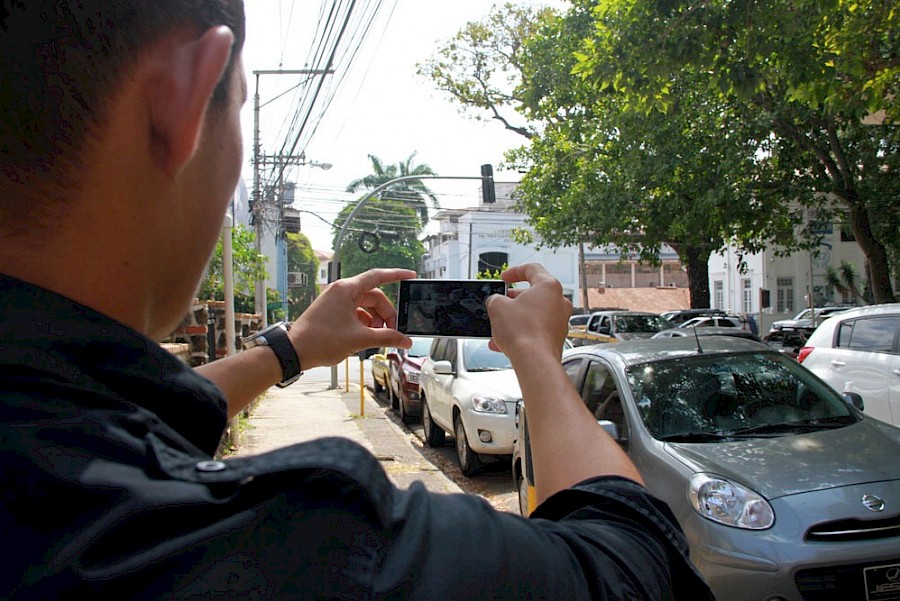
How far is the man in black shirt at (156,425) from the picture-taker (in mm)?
550

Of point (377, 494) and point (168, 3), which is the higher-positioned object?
point (168, 3)

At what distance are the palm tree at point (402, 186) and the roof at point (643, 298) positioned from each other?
45.1ft

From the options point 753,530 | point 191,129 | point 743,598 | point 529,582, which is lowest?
point 743,598

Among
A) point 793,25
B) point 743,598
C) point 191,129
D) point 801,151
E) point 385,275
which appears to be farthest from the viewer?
point 801,151

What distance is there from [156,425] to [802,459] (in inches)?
163

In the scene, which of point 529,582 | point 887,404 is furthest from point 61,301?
point 887,404

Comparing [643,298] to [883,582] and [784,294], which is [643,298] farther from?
[883,582]

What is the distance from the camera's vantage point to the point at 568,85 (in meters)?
20.1

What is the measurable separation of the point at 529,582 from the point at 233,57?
66 centimetres

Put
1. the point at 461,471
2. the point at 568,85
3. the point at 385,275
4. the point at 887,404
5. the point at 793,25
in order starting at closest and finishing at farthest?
the point at 385,275 < the point at 887,404 < the point at 793,25 < the point at 461,471 < the point at 568,85

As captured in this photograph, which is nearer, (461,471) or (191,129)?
(191,129)

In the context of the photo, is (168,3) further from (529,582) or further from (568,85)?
(568,85)

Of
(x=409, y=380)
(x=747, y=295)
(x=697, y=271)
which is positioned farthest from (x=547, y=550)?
(x=747, y=295)

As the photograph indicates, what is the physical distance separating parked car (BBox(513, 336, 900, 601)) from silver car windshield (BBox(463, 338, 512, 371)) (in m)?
3.66
